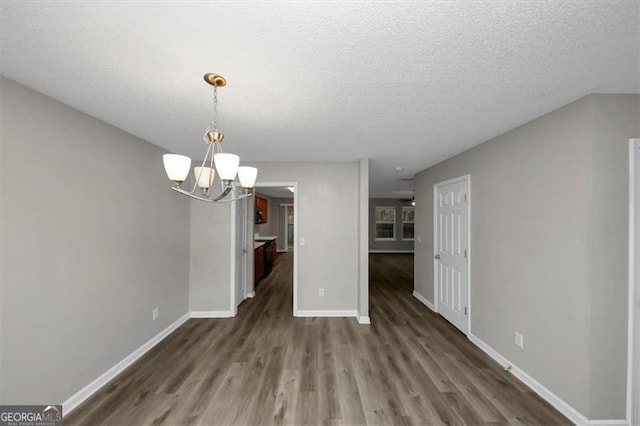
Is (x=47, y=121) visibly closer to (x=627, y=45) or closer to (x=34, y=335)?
(x=34, y=335)

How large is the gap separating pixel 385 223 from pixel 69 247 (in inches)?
402

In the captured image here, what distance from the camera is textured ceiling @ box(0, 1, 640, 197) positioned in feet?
3.45

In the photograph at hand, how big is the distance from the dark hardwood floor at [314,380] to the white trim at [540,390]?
0.06 metres

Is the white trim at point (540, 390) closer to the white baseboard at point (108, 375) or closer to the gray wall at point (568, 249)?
the gray wall at point (568, 249)

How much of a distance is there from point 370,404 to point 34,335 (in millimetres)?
2535

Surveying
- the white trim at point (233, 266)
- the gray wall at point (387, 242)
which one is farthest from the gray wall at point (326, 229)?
the gray wall at point (387, 242)

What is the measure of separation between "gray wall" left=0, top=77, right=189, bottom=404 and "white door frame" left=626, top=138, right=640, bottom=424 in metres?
4.21

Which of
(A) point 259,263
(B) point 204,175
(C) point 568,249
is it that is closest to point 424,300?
(C) point 568,249

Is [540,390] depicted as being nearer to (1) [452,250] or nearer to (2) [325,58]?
(1) [452,250]

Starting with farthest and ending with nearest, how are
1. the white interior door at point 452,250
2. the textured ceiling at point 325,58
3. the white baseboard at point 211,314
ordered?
1. the white baseboard at point 211,314
2. the white interior door at point 452,250
3. the textured ceiling at point 325,58

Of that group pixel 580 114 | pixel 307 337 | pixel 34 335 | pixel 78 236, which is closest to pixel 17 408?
pixel 34 335

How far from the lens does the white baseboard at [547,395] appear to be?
1.75m

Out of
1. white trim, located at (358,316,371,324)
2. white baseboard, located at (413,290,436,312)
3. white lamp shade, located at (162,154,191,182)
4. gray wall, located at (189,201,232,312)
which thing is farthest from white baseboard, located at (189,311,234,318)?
white baseboard, located at (413,290,436,312)

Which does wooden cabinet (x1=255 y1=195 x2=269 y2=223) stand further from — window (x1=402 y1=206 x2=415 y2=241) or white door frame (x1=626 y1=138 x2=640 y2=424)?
white door frame (x1=626 y1=138 x2=640 y2=424)
